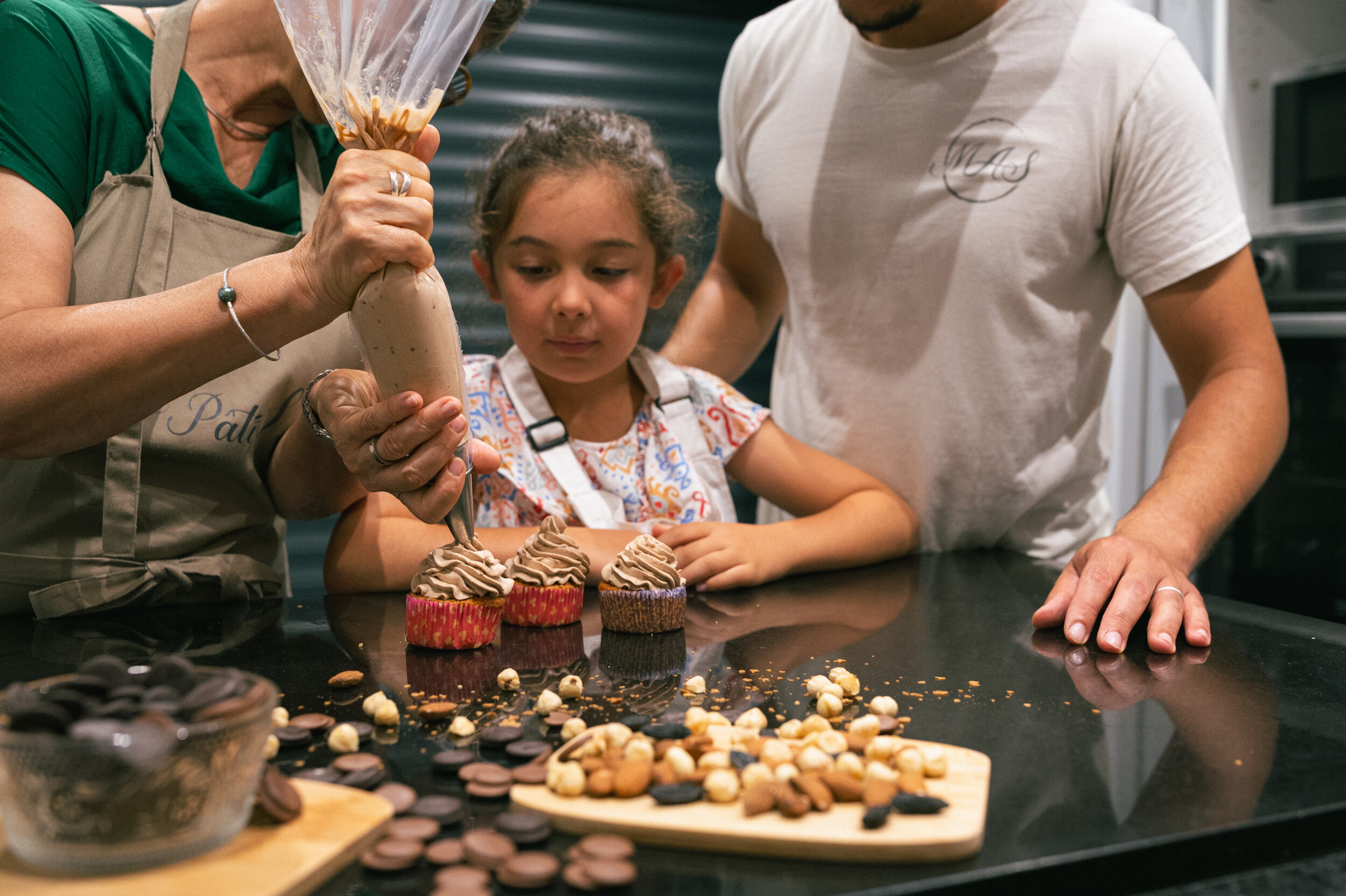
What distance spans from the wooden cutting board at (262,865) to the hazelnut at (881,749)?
37cm

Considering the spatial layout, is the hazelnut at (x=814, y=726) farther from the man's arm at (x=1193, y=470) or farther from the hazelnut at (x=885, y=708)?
the man's arm at (x=1193, y=470)

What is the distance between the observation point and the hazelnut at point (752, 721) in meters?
0.89

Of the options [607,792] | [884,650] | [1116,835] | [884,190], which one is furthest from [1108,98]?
[607,792]

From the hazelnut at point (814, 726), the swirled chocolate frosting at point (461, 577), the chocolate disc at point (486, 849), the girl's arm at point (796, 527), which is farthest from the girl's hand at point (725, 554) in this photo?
the chocolate disc at point (486, 849)

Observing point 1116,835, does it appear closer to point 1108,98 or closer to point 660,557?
point 660,557

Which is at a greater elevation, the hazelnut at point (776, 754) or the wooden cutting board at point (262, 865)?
the hazelnut at point (776, 754)

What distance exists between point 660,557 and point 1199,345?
3.25 feet

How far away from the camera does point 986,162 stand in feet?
5.88

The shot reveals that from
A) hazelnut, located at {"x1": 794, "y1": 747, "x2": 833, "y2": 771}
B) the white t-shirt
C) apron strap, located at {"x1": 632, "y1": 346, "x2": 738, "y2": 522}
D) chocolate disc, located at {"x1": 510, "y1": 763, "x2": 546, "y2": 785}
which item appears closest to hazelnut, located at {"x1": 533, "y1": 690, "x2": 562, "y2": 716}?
chocolate disc, located at {"x1": 510, "y1": 763, "x2": 546, "y2": 785}

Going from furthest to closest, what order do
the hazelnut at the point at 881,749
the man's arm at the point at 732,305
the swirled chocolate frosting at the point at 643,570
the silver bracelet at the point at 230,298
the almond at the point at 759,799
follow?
the man's arm at the point at 732,305
the swirled chocolate frosting at the point at 643,570
the silver bracelet at the point at 230,298
the hazelnut at the point at 881,749
the almond at the point at 759,799

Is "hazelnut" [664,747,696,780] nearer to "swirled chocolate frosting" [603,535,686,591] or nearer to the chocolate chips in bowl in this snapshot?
the chocolate chips in bowl

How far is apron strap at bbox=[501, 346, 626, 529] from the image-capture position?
173cm

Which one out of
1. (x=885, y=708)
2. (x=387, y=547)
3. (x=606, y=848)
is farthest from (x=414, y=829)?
(x=387, y=547)

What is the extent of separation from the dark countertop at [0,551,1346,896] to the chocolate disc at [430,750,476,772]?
1cm
